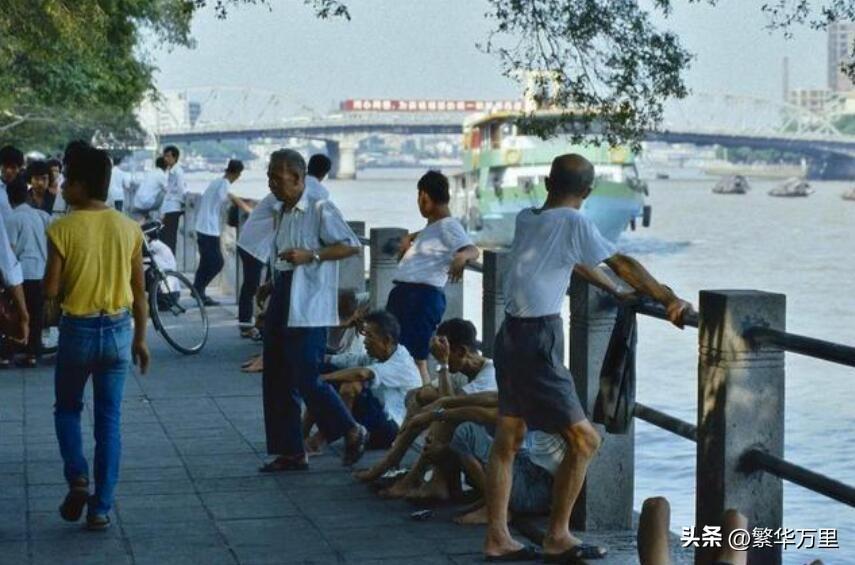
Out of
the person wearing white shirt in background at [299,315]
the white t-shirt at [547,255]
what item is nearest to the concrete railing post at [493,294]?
the person wearing white shirt in background at [299,315]

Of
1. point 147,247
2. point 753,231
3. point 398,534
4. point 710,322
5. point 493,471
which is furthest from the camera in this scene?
point 753,231

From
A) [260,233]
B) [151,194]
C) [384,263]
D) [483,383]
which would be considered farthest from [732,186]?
[483,383]

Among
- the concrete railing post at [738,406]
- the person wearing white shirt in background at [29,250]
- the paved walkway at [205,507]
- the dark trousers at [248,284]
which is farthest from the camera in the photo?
the dark trousers at [248,284]

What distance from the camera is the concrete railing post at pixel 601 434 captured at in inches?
301

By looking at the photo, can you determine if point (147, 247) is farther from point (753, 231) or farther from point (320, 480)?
point (753, 231)

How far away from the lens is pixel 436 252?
10.5 m

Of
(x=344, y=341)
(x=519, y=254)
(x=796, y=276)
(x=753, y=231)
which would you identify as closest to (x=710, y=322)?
(x=519, y=254)

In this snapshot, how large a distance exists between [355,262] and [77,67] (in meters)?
19.6

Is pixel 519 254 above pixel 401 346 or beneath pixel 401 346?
above

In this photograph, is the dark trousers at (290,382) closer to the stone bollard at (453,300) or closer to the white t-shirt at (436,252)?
the white t-shirt at (436,252)

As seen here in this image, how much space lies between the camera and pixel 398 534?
769 centimetres

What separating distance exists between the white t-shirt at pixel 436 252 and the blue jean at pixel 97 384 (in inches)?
118

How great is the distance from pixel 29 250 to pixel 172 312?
1.81 metres

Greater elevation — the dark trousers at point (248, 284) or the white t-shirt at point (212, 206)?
the white t-shirt at point (212, 206)
